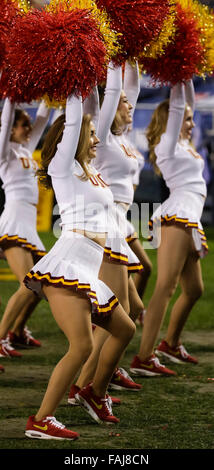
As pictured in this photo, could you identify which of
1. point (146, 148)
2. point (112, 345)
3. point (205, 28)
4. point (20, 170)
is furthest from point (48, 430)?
point (146, 148)

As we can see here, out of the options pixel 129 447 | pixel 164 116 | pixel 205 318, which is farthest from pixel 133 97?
pixel 205 318

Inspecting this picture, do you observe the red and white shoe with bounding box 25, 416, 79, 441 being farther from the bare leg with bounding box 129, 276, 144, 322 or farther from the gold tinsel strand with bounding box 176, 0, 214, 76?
the gold tinsel strand with bounding box 176, 0, 214, 76

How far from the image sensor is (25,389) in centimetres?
439

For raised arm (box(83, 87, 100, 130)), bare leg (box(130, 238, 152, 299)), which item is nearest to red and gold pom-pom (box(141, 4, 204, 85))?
raised arm (box(83, 87, 100, 130))

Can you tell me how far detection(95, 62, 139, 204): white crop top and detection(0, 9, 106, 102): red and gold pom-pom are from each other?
500 mm

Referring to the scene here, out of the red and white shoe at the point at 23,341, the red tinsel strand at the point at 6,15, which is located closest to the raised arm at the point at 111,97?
the red tinsel strand at the point at 6,15

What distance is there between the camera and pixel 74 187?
3504 millimetres

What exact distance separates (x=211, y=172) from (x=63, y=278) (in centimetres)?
1366

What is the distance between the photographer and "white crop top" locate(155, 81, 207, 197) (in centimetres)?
476

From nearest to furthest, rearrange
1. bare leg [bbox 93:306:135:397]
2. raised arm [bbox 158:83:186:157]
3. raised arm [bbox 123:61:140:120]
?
bare leg [bbox 93:306:135:397]
raised arm [bbox 123:61:140:120]
raised arm [bbox 158:83:186:157]

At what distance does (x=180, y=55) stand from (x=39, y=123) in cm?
132

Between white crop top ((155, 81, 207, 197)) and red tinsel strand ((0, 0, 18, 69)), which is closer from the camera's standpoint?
red tinsel strand ((0, 0, 18, 69))

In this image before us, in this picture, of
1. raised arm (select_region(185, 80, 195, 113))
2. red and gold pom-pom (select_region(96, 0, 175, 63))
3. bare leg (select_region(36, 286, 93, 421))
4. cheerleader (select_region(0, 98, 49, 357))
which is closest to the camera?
bare leg (select_region(36, 286, 93, 421))
